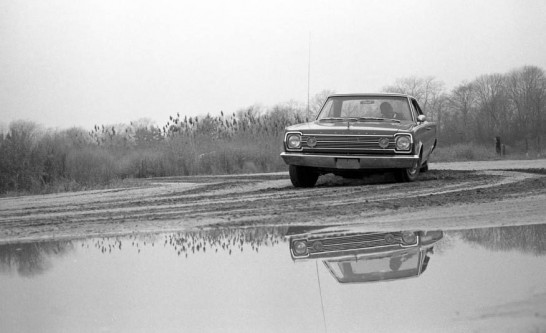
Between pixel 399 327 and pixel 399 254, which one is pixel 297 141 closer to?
pixel 399 254

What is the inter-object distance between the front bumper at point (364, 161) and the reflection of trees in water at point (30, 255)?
5.95 meters

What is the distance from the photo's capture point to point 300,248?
6.49 meters

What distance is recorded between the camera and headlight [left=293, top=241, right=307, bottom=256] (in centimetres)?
626

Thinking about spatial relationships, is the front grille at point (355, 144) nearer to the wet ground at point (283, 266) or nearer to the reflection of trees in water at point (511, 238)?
the wet ground at point (283, 266)

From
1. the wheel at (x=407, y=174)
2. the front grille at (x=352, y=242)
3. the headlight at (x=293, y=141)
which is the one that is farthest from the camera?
the wheel at (x=407, y=174)

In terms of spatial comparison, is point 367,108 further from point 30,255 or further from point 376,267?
point 376,267

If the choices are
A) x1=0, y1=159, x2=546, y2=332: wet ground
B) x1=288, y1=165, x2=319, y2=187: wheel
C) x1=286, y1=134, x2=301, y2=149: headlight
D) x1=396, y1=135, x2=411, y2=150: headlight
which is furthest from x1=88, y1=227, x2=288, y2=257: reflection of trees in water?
x1=288, y1=165, x2=319, y2=187: wheel

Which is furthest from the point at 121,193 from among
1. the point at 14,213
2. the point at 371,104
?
the point at 371,104

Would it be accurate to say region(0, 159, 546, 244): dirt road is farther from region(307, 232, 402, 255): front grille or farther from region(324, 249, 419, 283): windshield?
region(324, 249, 419, 283): windshield

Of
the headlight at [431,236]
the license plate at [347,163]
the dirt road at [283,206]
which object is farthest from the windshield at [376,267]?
the license plate at [347,163]

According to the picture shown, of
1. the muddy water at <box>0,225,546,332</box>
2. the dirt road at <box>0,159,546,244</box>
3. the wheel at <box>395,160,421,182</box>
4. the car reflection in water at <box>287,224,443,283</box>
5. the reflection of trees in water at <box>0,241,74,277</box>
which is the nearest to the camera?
the muddy water at <box>0,225,546,332</box>

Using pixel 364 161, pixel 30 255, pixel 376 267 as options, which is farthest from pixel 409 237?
pixel 364 161

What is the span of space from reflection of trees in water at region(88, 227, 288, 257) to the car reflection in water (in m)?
0.26

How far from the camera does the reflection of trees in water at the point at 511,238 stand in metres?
6.19
